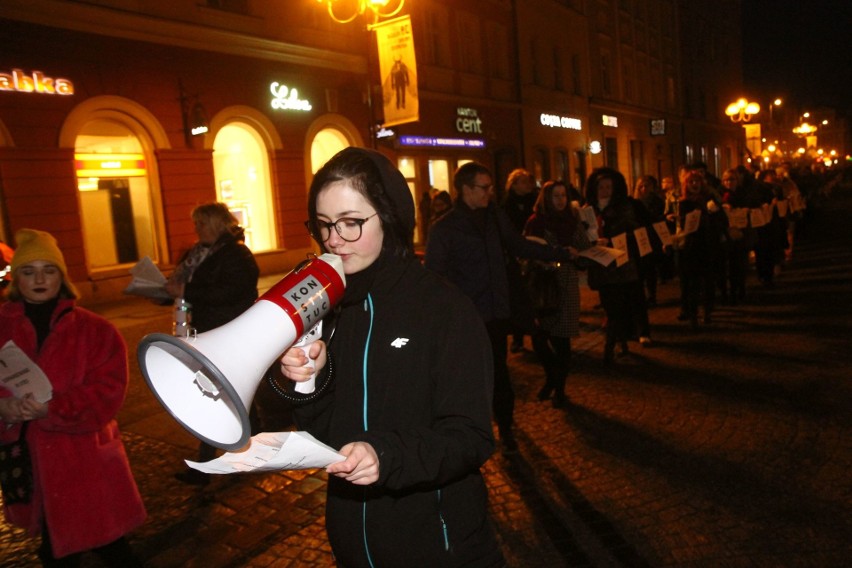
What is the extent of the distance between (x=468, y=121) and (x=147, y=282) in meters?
19.7

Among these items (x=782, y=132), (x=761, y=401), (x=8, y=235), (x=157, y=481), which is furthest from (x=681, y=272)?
(x=782, y=132)

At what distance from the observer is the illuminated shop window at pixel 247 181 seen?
15.8 metres

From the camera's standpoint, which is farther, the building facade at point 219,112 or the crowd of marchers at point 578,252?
the building facade at point 219,112

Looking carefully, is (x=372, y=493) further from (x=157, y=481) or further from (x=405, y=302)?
(x=157, y=481)

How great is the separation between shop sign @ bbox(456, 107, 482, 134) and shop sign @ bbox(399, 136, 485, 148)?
1.00 feet

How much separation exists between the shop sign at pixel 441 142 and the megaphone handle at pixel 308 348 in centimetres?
1860

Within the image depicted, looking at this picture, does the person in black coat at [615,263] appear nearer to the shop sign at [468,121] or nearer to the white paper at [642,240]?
the white paper at [642,240]

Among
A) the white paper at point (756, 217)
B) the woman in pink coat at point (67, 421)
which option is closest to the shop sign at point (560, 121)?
the white paper at point (756, 217)

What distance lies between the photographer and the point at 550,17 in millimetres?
29219

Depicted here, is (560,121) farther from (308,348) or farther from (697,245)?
(308,348)

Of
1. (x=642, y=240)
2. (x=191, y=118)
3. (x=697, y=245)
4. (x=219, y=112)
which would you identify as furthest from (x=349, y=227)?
(x=219, y=112)

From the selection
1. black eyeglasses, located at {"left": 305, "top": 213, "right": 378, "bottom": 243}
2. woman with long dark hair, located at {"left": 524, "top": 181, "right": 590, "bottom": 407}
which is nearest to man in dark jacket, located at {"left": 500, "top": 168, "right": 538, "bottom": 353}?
woman with long dark hair, located at {"left": 524, "top": 181, "right": 590, "bottom": 407}

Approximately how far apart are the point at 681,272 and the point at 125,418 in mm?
6554

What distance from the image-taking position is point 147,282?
183 inches
